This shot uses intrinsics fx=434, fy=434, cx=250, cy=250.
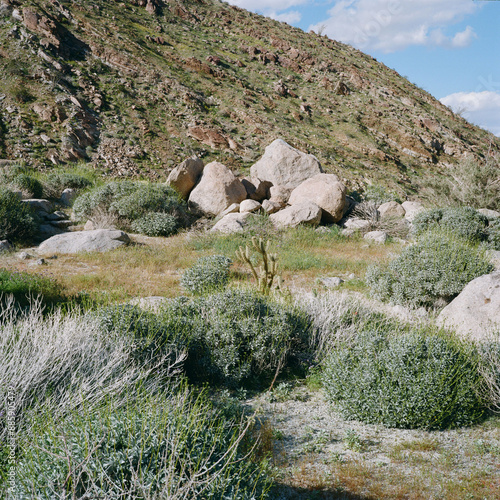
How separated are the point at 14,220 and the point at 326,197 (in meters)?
8.42

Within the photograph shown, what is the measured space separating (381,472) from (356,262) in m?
6.79

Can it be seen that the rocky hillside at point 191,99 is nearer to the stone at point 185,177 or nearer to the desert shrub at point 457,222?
the stone at point 185,177

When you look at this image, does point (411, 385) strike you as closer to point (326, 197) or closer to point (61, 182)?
point (326, 197)

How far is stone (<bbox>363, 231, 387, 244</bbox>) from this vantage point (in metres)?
11.8

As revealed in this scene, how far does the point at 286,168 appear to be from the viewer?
15109 mm

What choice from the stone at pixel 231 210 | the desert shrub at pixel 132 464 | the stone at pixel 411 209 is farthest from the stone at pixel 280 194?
the desert shrub at pixel 132 464

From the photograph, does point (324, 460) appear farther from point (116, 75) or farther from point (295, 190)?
point (116, 75)

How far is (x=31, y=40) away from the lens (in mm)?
21984

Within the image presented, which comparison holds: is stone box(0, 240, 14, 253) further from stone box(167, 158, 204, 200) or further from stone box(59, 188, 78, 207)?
stone box(167, 158, 204, 200)

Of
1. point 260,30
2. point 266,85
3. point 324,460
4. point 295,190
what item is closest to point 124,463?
point 324,460

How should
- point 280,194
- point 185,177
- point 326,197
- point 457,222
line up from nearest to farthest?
1. point 457,222
2. point 326,197
3. point 185,177
4. point 280,194

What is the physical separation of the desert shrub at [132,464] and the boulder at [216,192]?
1148 cm

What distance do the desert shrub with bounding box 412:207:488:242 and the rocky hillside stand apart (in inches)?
300

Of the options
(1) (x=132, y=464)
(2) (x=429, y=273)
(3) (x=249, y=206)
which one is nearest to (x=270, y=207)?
(3) (x=249, y=206)
